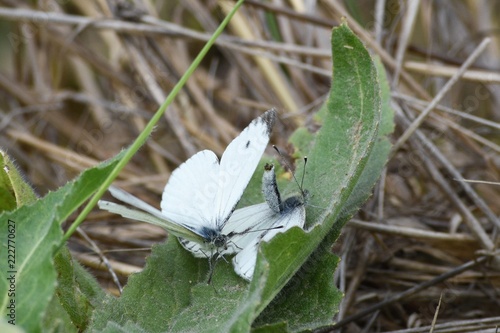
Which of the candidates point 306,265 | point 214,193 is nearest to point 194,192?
point 214,193

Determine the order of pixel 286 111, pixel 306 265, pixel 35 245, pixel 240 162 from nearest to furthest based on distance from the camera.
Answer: pixel 35 245, pixel 306 265, pixel 240 162, pixel 286 111

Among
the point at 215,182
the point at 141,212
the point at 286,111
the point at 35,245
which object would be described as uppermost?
the point at 286,111

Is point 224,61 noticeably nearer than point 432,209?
No

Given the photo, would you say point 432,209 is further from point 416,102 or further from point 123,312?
point 123,312

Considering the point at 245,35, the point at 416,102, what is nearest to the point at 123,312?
the point at 416,102

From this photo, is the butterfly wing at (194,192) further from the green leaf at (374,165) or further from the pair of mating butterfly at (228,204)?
the green leaf at (374,165)

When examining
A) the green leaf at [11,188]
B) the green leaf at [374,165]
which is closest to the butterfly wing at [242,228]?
the green leaf at [374,165]

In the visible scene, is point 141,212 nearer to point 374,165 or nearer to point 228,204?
point 228,204

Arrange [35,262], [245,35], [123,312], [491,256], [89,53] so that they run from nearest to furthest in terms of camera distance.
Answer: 1. [35,262]
2. [123,312]
3. [491,256]
4. [245,35]
5. [89,53]
